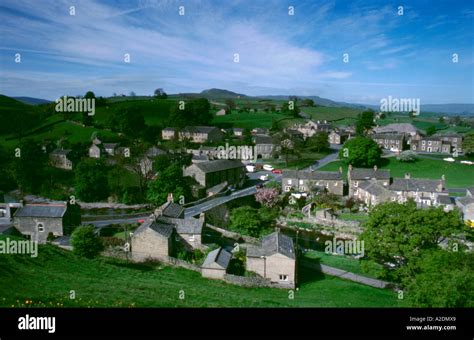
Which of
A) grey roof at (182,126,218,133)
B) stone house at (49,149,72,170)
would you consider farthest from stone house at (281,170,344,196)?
stone house at (49,149,72,170)

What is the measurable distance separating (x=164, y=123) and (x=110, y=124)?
673cm

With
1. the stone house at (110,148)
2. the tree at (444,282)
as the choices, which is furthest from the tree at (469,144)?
the stone house at (110,148)

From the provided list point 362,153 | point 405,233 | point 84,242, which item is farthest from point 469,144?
point 84,242

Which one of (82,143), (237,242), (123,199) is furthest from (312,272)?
(82,143)

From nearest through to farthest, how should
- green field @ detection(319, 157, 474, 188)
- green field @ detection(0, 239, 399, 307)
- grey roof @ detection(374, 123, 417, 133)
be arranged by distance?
green field @ detection(0, 239, 399, 307) → green field @ detection(319, 157, 474, 188) → grey roof @ detection(374, 123, 417, 133)

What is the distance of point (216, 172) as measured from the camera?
30.4 metres

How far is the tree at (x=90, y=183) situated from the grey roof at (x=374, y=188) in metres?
20.0

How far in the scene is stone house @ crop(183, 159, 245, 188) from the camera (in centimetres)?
2914

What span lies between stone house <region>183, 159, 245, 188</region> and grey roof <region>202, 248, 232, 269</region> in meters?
13.4

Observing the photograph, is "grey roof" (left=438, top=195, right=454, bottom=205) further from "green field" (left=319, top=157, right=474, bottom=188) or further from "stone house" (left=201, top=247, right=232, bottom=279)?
"stone house" (left=201, top=247, right=232, bottom=279)

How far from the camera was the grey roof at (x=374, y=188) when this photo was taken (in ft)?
88.2

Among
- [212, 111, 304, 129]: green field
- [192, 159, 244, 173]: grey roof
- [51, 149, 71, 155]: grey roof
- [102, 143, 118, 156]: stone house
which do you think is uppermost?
[212, 111, 304, 129]: green field

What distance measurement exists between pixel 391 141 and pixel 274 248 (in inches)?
1453
